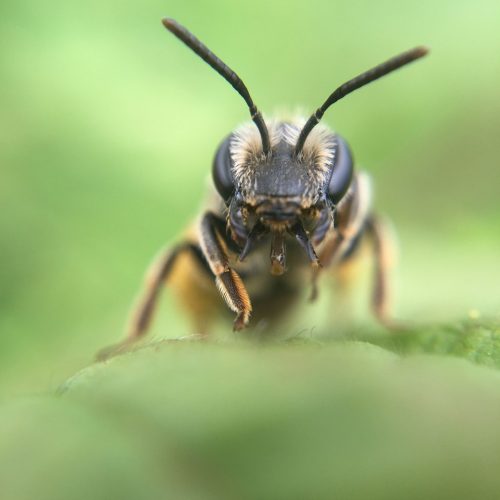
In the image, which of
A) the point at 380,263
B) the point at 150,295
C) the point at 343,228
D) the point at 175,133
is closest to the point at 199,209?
the point at 150,295

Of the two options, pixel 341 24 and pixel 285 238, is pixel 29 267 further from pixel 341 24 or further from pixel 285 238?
pixel 341 24

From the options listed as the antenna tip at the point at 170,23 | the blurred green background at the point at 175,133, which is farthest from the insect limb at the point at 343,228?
the antenna tip at the point at 170,23

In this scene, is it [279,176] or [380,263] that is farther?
[380,263]

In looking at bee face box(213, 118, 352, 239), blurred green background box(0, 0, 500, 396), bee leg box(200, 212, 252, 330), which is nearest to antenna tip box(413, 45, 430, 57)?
bee face box(213, 118, 352, 239)

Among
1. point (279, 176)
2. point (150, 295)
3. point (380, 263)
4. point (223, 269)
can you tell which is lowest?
point (150, 295)

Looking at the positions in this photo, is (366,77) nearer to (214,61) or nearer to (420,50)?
(420,50)

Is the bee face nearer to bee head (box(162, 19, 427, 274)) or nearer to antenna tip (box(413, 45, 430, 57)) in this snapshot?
bee head (box(162, 19, 427, 274))

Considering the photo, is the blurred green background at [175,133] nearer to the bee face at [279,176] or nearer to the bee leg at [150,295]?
the bee leg at [150,295]
